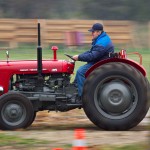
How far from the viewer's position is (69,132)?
938 cm

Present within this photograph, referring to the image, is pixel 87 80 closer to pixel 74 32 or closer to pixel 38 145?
pixel 38 145

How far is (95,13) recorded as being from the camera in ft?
142

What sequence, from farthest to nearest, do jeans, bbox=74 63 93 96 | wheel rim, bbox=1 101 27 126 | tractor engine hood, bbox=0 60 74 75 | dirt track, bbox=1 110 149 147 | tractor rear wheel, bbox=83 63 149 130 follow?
tractor engine hood, bbox=0 60 74 75
jeans, bbox=74 63 93 96
wheel rim, bbox=1 101 27 126
tractor rear wheel, bbox=83 63 149 130
dirt track, bbox=1 110 149 147

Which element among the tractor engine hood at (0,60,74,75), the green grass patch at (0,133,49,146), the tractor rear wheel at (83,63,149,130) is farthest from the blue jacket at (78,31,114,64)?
the green grass patch at (0,133,49,146)

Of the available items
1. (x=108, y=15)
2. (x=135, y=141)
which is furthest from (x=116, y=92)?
(x=108, y=15)

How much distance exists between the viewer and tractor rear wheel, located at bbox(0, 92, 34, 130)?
9602 millimetres

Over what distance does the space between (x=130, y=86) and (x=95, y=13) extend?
111 ft

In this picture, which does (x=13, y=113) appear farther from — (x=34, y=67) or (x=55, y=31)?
(x=55, y=31)

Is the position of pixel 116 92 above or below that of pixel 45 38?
below

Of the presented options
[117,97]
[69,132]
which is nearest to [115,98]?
[117,97]

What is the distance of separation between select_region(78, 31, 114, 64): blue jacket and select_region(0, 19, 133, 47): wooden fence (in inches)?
797

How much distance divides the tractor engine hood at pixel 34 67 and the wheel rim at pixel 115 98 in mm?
711

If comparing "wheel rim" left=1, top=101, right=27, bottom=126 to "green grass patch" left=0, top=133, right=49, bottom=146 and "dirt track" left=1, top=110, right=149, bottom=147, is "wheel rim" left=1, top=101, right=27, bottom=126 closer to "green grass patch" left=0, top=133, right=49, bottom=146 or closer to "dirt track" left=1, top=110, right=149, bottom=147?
"dirt track" left=1, top=110, right=149, bottom=147

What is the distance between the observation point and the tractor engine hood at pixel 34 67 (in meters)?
9.95
